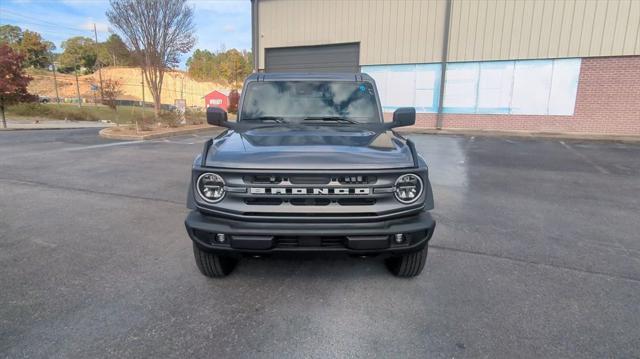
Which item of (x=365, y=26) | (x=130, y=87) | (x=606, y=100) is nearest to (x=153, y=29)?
(x=365, y=26)

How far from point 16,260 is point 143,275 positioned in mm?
1398

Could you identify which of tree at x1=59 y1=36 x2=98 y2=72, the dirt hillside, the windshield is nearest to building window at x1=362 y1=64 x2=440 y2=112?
the windshield

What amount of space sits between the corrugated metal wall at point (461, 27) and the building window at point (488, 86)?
44 centimetres

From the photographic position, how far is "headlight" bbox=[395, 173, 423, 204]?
264cm

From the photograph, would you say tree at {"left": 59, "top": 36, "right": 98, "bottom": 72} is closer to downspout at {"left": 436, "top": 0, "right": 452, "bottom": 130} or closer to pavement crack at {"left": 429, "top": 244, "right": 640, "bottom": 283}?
downspout at {"left": 436, "top": 0, "right": 452, "bottom": 130}

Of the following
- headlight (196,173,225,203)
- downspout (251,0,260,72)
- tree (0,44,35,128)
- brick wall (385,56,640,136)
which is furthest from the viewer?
downspout (251,0,260,72)

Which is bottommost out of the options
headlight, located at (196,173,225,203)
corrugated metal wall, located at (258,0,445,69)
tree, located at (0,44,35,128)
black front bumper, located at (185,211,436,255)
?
black front bumper, located at (185,211,436,255)

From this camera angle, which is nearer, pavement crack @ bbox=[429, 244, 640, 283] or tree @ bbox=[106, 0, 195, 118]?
pavement crack @ bbox=[429, 244, 640, 283]

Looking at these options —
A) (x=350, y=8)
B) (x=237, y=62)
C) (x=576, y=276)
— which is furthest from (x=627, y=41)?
(x=237, y=62)

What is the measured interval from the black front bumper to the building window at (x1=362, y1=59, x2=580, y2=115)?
16.9 metres

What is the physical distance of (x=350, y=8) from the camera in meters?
19.2

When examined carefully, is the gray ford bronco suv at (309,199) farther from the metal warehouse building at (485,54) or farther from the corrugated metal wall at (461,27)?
the corrugated metal wall at (461,27)

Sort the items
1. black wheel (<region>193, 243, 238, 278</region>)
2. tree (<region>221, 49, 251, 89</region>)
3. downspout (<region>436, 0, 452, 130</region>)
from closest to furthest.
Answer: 1. black wheel (<region>193, 243, 238, 278</region>)
2. downspout (<region>436, 0, 452, 130</region>)
3. tree (<region>221, 49, 251, 89</region>)

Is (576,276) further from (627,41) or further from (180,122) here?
(180,122)
